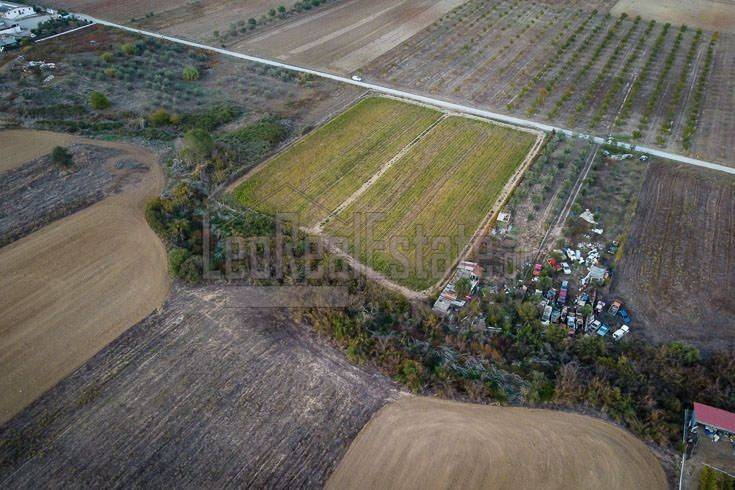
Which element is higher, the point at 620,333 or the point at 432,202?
the point at 432,202

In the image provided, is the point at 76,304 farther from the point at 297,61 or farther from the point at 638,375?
the point at 297,61

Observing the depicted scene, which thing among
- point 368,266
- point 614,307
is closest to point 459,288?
point 368,266

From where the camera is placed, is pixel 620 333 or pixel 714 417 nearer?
pixel 714 417

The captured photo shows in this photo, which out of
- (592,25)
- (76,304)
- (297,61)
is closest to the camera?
(76,304)

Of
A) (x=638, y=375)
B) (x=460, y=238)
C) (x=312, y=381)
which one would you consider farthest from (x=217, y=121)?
(x=638, y=375)

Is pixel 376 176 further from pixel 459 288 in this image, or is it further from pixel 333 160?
pixel 459 288

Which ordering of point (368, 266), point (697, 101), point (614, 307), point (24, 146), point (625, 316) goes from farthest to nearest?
point (697, 101)
point (24, 146)
point (368, 266)
point (614, 307)
point (625, 316)

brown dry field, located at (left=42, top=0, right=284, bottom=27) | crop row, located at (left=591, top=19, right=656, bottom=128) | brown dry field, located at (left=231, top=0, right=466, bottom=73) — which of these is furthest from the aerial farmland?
brown dry field, located at (left=42, top=0, right=284, bottom=27)
